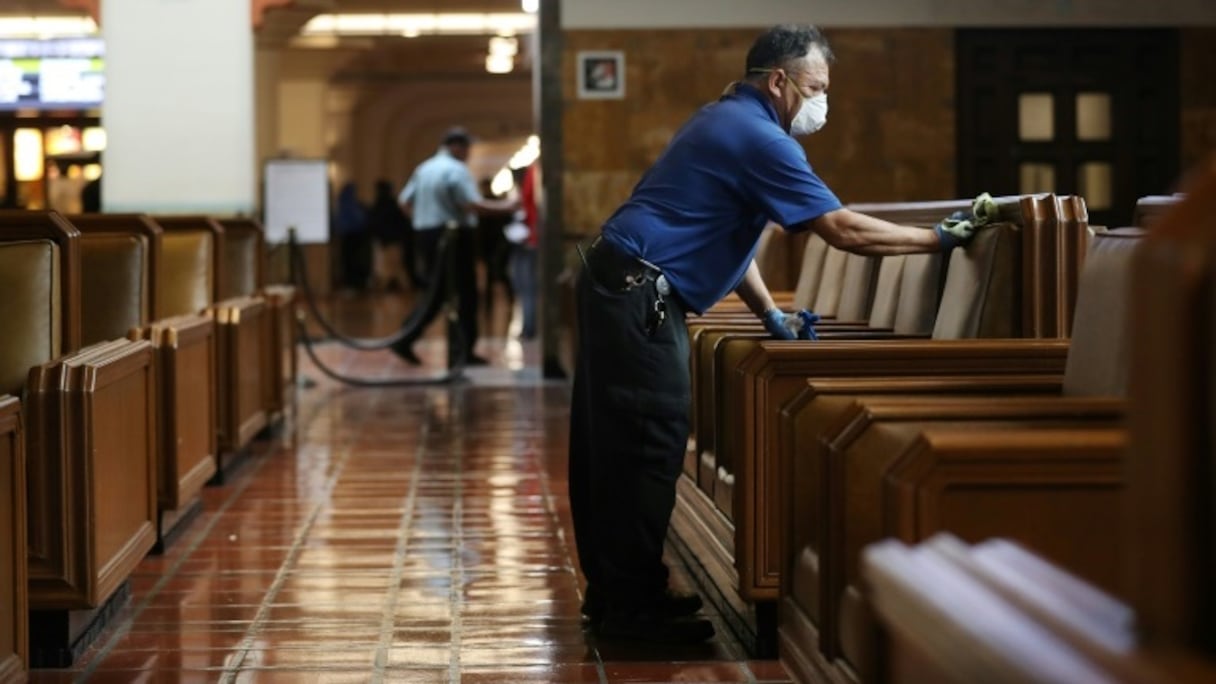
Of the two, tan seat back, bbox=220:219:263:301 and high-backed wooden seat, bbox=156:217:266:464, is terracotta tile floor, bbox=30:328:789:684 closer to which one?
high-backed wooden seat, bbox=156:217:266:464

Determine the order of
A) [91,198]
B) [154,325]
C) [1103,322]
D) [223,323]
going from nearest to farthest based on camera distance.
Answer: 1. [1103,322]
2. [154,325]
3. [223,323]
4. [91,198]

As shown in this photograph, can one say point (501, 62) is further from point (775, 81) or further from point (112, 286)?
point (775, 81)

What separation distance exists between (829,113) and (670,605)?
285 inches

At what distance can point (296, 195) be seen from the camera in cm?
1168

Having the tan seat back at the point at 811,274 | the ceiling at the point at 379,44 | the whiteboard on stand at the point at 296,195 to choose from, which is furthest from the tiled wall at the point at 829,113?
the tan seat back at the point at 811,274

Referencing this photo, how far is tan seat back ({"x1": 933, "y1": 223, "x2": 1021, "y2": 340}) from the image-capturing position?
403 cm

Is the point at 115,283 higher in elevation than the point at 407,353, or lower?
higher

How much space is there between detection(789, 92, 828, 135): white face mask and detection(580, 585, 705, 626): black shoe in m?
1.01

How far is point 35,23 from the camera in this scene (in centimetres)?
1905

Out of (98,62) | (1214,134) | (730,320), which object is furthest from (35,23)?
(730,320)

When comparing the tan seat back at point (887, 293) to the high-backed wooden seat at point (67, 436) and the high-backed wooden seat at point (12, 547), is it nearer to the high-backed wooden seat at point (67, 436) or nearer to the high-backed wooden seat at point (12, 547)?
the high-backed wooden seat at point (67, 436)

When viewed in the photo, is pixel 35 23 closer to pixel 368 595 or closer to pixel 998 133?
pixel 998 133

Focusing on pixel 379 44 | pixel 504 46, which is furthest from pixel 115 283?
pixel 379 44

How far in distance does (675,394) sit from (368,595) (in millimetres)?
1012
